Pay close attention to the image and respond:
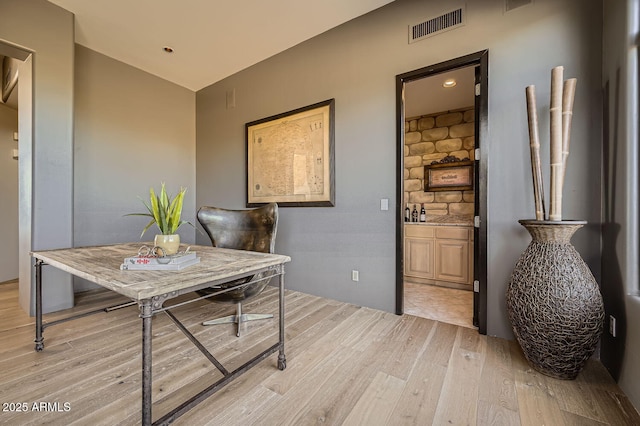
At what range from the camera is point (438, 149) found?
14.0 ft

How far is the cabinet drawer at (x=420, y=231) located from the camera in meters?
3.68

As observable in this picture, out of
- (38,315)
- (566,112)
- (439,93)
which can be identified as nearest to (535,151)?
(566,112)

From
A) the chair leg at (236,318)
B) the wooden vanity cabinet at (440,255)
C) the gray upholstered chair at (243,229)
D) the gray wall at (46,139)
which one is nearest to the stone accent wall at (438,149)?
the wooden vanity cabinet at (440,255)

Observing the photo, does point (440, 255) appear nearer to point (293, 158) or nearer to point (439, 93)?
point (439, 93)

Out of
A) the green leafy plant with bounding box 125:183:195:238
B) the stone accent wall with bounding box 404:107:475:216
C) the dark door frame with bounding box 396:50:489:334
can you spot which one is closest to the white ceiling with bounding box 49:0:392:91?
the dark door frame with bounding box 396:50:489:334

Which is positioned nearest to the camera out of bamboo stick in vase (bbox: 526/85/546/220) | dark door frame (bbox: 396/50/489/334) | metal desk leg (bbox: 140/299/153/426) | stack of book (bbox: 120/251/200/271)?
A: metal desk leg (bbox: 140/299/153/426)

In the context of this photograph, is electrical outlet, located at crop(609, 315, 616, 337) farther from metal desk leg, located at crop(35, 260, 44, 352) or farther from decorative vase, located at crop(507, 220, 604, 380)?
metal desk leg, located at crop(35, 260, 44, 352)

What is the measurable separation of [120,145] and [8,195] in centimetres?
188

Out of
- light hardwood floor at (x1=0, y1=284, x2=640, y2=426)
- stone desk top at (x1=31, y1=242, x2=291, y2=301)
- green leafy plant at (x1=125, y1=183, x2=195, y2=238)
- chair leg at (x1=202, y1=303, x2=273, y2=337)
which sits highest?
green leafy plant at (x1=125, y1=183, x2=195, y2=238)

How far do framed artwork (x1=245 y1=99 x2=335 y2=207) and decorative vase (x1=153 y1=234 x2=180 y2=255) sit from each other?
172cm

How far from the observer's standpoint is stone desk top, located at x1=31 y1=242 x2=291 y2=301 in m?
1.03

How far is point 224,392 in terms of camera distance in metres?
1.46

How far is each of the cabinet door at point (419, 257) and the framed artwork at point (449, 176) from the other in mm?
1019

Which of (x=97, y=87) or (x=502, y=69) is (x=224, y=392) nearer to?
(x=502, y=69)
